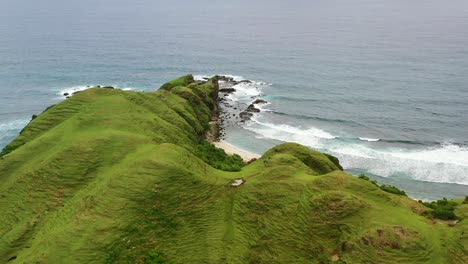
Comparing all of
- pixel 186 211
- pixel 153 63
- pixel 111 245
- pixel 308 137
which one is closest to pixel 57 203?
pixel 111 245

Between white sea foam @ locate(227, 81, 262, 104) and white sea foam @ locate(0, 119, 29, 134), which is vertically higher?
white sea foam @ locate(227, 81, 262, 104)

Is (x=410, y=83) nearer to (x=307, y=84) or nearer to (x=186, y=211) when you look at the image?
(x=307, y=84)

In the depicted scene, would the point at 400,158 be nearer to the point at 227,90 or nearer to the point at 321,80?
the point at 321,80

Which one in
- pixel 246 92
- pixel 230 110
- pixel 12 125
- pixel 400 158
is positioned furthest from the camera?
pixel 246 92

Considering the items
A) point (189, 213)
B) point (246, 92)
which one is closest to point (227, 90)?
point (246, 92)

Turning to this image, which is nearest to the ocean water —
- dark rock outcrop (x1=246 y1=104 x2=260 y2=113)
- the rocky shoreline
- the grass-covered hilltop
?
dark rock outcrop (x1=246 y1=104 x2=260 y2=113)

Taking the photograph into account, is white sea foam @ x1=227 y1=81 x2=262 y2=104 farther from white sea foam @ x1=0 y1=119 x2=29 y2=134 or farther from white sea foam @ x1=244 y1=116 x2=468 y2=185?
white sea foam @ x1=0 y1=119 x2=29 y2=134
